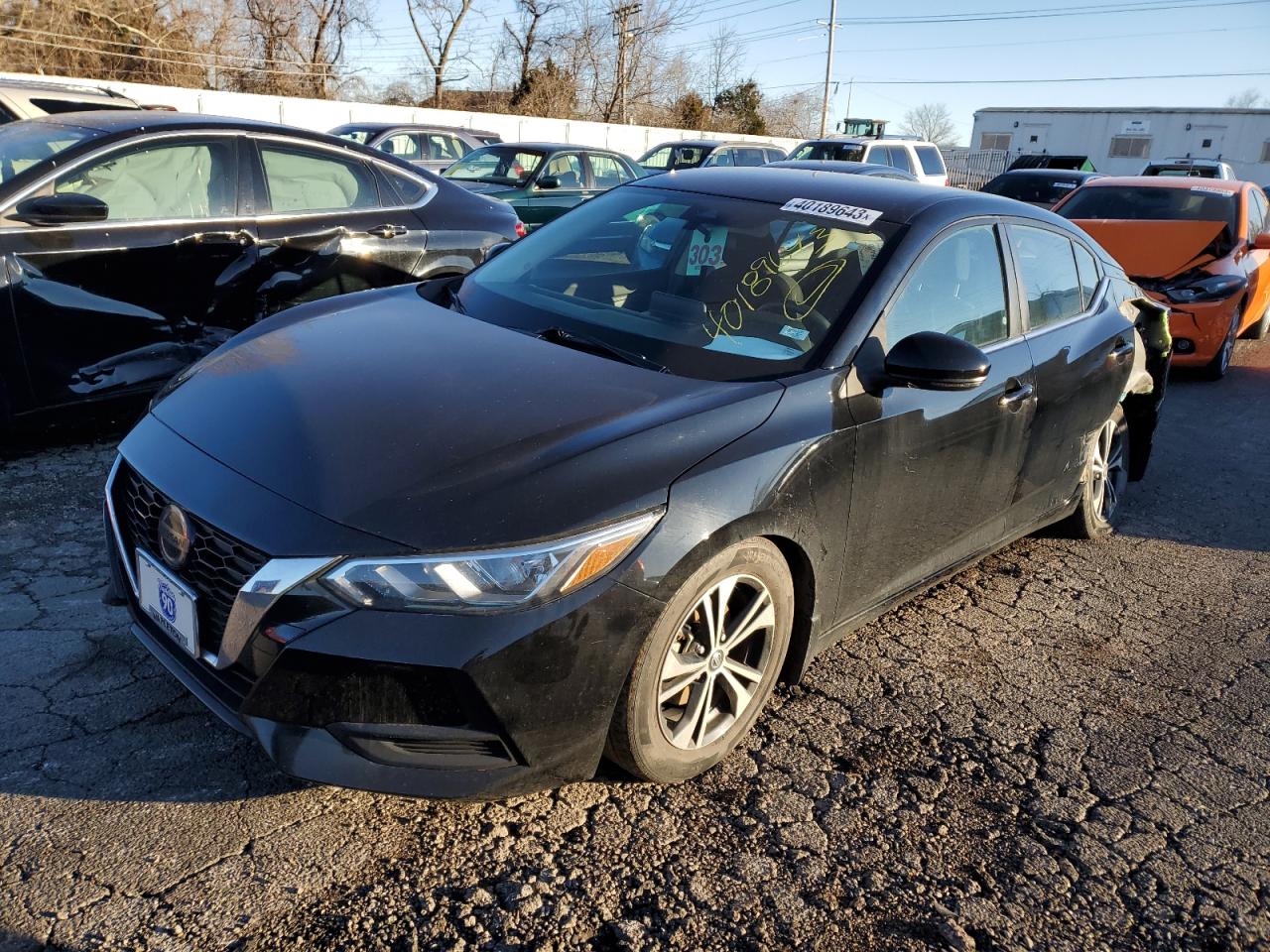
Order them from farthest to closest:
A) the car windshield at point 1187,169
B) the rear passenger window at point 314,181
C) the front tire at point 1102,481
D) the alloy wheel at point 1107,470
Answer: the car windshield at point 1187,169 < the rear passenger window at point 314,181 < the alloy wheel at point 1107,470 < the front tire at point 1102,481

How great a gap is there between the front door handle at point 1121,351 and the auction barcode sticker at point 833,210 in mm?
1685

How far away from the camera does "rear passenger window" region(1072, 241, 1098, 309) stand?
14.6ft

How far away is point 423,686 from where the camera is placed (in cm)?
223

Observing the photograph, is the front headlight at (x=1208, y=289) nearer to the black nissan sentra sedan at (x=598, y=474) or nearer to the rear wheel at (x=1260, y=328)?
the rear wheel at (x=1260, y=328)

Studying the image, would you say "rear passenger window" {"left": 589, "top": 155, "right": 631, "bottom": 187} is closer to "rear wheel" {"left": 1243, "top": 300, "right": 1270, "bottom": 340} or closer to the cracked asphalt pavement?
"rear wheel" {"left": 1243, "top": 300, "right": 1270, "bottom": 340}

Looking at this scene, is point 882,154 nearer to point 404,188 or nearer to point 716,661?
point 404,188

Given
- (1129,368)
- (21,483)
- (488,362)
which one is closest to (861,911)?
(488,362)

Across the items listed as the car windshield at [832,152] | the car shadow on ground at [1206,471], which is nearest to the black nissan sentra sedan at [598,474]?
the car shadow on ground at [1206,471]

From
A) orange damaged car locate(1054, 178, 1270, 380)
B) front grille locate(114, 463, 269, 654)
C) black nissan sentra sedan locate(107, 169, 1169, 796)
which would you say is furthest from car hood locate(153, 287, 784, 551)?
orange damaged car locate(1054, 178, 1270, 380)

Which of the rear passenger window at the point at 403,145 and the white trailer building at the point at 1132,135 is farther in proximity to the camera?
the white trailer building at the point at 1132,135

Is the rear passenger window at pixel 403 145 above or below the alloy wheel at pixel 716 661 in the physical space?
above

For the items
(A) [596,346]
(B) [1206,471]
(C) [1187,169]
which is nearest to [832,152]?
(C) [1187,169]

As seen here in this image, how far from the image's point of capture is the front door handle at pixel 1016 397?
3.65 metres

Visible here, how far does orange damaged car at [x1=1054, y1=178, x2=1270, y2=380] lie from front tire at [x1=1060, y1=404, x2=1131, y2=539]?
3.60 meters
